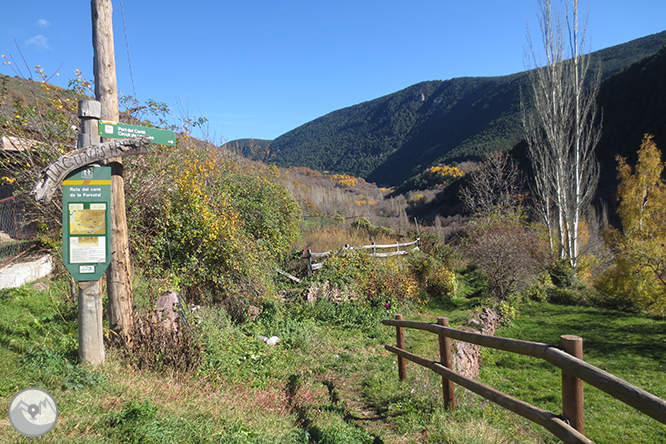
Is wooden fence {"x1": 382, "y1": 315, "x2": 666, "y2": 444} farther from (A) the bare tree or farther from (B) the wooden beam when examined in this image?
(A) the bare tree

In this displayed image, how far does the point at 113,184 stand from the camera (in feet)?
14.4

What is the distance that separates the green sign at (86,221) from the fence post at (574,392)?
4.25 metres

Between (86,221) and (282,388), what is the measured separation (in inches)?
122

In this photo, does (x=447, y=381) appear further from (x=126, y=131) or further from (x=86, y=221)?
(x=126, y=131)

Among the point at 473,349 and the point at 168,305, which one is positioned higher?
the point at 168,305

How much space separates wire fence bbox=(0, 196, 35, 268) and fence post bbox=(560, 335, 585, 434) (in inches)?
360

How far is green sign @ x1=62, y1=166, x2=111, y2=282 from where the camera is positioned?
3.89 metres

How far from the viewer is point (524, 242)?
14969 mm

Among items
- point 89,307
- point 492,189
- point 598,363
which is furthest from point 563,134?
point 89,307

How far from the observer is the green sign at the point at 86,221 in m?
3.89

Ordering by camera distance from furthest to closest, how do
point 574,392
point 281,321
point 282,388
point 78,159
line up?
1. point 281,321
2. point 282,388
3. point 78,159
4. point 574,392

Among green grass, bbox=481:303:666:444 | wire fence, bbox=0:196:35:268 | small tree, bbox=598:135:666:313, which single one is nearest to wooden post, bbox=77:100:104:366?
wire fence, bbox=0:196:35:268

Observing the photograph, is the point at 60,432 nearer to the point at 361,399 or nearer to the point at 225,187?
the point at 361,399

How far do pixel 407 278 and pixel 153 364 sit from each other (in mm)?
8652
